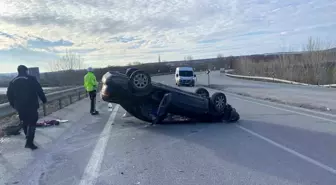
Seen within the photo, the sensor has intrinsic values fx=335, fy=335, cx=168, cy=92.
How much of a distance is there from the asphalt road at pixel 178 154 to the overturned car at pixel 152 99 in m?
0.37

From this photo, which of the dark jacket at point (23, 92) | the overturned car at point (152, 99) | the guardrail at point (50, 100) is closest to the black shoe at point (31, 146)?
the dark jacket at point (23, 92)

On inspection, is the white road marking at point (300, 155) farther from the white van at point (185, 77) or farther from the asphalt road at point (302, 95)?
the white van at point (185, 77)

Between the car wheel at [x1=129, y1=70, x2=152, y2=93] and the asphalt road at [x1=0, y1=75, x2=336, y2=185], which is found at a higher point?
the car wheel at [x1=129, y1=70, x2=152, y2=93]

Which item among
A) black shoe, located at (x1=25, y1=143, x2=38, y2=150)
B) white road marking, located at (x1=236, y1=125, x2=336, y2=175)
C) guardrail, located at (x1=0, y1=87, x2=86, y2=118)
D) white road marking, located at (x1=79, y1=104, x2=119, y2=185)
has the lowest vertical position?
white road marking, located at (x1=236, y1=125, x2=336, y2=175)

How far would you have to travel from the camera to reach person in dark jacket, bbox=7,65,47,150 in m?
7.11

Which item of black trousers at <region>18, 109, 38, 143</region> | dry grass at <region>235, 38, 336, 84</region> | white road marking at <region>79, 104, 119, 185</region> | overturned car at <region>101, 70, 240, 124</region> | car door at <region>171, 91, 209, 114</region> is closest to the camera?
white road marking at <region>79, 104, 119, 185</region>

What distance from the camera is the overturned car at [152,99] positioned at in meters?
9.22

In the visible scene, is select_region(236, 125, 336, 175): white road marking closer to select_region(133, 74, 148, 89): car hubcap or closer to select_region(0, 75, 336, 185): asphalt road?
select_region(0, 75, 336, 185): asphalt road

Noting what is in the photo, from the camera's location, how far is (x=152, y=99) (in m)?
9.51

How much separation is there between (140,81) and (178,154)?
11.6ft

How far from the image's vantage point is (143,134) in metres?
8.36

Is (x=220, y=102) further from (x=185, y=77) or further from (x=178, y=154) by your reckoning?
(x=185, y=77)

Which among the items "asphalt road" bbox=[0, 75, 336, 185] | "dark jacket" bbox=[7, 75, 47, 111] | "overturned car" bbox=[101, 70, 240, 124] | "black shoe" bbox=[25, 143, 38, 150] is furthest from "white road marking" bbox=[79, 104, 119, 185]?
"dark jacket" bbox=[7, 75, 47, 111]

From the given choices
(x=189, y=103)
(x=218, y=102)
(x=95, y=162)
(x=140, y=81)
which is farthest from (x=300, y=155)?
(x=140, y=81)
